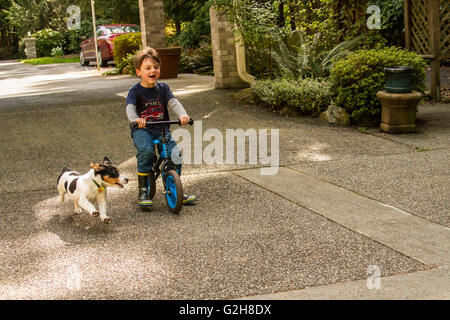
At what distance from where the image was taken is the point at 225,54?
12.9 metres

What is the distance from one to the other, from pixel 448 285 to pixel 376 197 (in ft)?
7.22

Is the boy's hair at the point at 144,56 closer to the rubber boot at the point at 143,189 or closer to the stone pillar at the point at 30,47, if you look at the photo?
the rubber boot at the point at 143,189

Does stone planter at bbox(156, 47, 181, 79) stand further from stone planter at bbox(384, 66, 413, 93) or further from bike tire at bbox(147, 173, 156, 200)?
bike tire at bbox(147, 173, 156, 200)

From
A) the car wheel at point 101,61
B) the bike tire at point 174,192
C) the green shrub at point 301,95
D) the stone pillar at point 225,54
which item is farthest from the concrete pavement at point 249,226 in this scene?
the car wheel at point 101,61

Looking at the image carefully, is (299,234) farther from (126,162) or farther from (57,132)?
(57,132)

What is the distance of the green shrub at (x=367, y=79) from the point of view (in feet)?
30.7

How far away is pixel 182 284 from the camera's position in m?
3.88

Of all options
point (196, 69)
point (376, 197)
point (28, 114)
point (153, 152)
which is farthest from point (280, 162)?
point (196, 69)

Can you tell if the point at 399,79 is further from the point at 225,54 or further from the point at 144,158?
the point at 225,54

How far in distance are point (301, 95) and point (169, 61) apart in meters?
6.75

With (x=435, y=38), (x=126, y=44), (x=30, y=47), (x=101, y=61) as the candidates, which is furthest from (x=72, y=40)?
(x=435, y=38)

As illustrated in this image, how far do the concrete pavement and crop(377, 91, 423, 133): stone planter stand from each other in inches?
8.8

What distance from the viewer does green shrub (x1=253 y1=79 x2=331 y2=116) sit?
10281 millimetres
